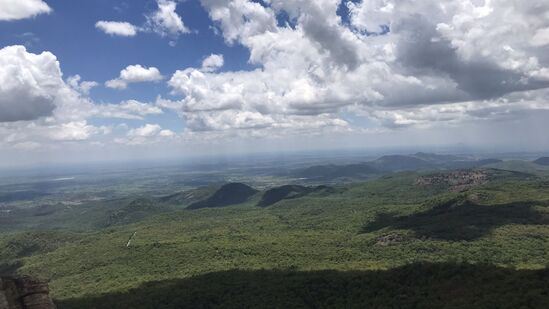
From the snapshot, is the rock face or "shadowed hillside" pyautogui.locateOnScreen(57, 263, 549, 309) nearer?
the rock face

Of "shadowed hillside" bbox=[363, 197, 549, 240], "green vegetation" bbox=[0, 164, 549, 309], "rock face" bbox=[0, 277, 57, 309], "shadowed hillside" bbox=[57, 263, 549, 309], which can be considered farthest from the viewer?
"shadowed hillside" bbox=[363, 197, 549, 240]

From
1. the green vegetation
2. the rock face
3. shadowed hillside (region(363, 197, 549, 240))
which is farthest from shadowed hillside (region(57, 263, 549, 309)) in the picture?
shadowed hillside (region(363, 197, 549, 240))

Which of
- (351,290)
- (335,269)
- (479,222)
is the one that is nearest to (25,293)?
(351,290)

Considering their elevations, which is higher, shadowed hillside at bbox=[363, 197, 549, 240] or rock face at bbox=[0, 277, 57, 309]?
rock face at bbox=[0, 277, 57, 309]

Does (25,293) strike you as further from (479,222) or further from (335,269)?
(479,222)

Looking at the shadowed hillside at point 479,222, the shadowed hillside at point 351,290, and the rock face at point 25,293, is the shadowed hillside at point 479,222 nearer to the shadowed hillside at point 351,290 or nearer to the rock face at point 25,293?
the shadowed hillside at point 351,290

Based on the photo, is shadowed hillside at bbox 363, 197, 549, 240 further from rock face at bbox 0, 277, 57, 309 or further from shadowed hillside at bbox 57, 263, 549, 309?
rock face at bbox 0, 277, 57, 309

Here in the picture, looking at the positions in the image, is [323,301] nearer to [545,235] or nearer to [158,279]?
[158,279]
